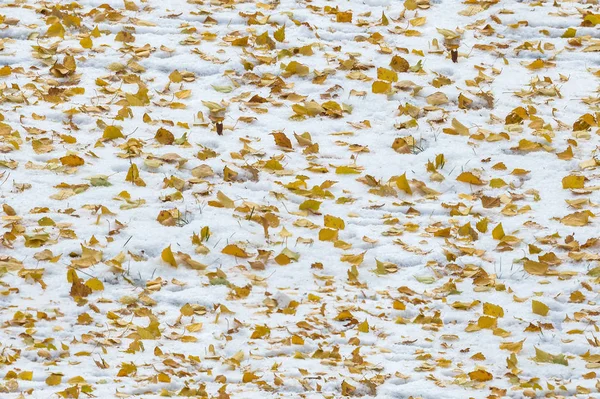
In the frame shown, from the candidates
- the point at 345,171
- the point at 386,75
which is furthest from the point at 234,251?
the point at 386,75

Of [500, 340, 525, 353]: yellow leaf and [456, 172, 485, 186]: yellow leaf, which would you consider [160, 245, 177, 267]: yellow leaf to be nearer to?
[500, 340, 525, 353]: yellow leaf

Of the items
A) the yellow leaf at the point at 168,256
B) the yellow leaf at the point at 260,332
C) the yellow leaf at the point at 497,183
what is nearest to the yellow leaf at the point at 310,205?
the yellow leaf at the point at 168,256

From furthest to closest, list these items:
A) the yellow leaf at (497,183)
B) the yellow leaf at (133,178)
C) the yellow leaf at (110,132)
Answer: the yellow leaf at (110,132)
the yellow leaf at (497,183)
the yellow leaf at (133,178)

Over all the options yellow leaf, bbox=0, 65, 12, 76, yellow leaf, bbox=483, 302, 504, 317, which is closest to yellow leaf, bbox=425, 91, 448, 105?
yellow leaf, bbox=483, 302, 504, 317

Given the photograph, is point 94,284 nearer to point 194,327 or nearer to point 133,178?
point 194,327

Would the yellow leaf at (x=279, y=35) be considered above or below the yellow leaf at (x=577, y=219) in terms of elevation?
above

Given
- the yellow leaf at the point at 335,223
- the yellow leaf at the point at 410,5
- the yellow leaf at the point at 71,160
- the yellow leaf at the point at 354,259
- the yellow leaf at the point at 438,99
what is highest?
the yellow leaf at the point at 410,5

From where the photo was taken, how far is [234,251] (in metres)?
4.54

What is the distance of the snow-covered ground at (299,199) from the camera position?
3.83 m

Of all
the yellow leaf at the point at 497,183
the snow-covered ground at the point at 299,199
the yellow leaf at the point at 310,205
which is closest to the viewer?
the snow-covered ground at the point at 299,199

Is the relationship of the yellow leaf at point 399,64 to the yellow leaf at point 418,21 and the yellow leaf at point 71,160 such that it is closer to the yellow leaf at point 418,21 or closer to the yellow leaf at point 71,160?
the yellow leaf at point 418,21

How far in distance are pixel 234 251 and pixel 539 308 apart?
1.44 m

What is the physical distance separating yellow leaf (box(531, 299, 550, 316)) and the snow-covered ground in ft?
0.03

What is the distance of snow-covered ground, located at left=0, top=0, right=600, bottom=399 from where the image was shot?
383 cm
